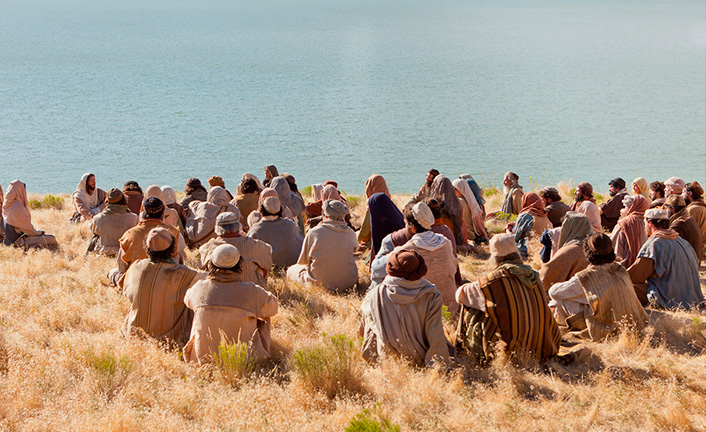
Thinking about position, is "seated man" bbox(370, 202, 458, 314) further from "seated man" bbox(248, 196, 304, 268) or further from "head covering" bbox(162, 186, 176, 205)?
"head covering" bbox(162, 186, 176, 205)

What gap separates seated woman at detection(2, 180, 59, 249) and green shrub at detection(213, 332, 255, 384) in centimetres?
558

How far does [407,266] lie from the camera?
487cm

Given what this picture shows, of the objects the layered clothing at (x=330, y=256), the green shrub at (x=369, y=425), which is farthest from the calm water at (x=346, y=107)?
the green shrub at (x=369, y=425)

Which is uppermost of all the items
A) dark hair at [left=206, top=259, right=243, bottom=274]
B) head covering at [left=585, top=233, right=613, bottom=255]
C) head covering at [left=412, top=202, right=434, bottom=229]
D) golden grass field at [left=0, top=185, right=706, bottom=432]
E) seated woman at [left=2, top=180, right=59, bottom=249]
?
head covering at [left=412, top=202, right=434, bottom=229]

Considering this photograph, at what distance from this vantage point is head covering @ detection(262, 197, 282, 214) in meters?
7.86

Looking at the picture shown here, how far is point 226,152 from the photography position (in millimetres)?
32250

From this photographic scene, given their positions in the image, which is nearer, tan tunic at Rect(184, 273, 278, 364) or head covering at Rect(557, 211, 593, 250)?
tan tunic at Rect(184, 273, 278, 364)

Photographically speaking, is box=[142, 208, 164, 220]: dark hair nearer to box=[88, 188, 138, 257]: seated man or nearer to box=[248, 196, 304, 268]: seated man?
box=[248, 196, 304, 268]: seated man

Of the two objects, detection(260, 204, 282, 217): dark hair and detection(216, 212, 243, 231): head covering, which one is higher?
detection(216, 212, 243, 231): head covering

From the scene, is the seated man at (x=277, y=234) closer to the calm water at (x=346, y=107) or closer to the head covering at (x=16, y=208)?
the head covering at (x=16, y=208)

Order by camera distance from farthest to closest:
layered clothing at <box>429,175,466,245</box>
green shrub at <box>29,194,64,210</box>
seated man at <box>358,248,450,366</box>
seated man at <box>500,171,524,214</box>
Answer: green shrub at <box>29,194,64,210</box> → seated man at <box>500,171,524,214</box> → layered clothing at <box>429,175,466,245</box> → seated man at <box>358,248,450,366</box>

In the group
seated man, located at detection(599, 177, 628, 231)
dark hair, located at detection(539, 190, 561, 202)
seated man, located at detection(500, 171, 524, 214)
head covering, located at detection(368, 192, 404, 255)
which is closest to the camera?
head covering, located at detection(368, 192, 404, 255)

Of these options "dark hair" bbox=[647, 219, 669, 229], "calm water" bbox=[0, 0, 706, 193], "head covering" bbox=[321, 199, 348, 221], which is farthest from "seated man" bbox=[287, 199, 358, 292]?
"calm water" bbox=[0, 0, 706, 193]

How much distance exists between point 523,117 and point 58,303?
37.0 m
